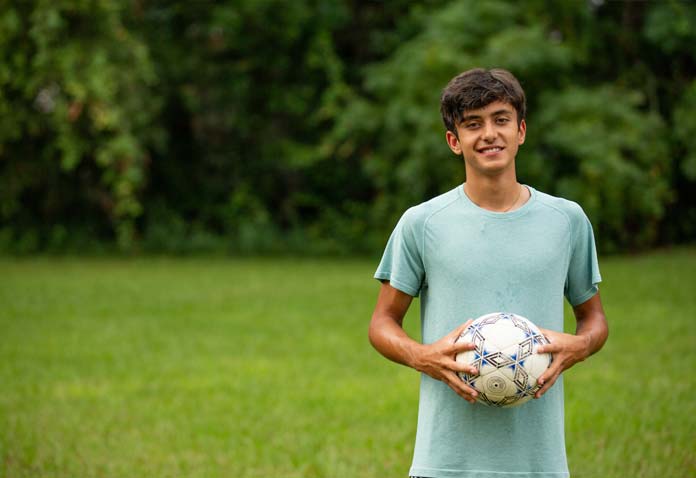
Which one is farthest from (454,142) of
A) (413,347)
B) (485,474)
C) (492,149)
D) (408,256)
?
(485,474)

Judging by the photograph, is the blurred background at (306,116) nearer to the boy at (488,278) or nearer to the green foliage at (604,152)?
the green foliage at (604,152)

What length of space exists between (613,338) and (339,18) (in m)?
12.2

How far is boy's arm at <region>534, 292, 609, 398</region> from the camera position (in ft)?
8.87

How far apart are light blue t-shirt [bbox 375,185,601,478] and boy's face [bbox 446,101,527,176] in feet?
0.46

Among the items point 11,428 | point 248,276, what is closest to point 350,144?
point 248,276

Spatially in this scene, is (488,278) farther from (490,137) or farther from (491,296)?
(490,137)

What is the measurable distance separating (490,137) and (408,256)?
0.46 m

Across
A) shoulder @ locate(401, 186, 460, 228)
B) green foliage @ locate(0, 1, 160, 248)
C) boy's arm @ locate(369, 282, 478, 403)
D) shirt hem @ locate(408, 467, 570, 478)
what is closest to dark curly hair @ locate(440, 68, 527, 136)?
shoulder @ locate(401, 186, 460, 228)

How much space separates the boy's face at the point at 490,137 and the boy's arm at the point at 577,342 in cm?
54

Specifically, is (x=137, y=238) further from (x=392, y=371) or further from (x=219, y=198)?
(x=392, y=371)

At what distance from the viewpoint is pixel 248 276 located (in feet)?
51.2

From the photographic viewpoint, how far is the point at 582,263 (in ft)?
9.59

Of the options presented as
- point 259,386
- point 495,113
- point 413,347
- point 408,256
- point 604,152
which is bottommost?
point 259,386

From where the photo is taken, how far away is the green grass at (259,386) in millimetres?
5496
